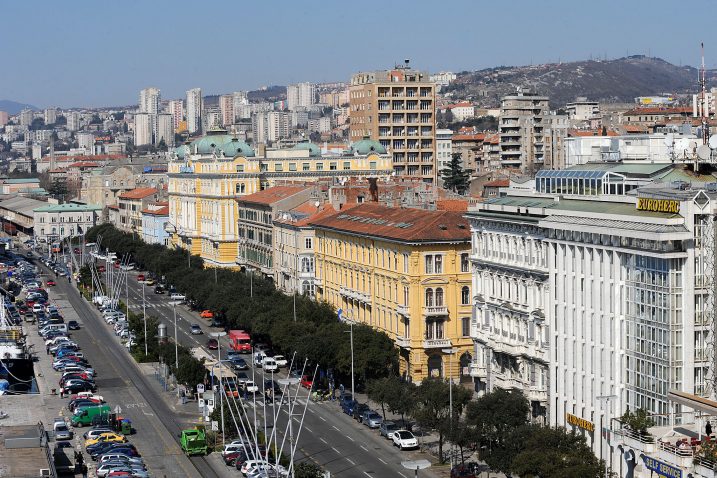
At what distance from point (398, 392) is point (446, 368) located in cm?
1618

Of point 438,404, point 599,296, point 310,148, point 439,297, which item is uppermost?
point 310,148

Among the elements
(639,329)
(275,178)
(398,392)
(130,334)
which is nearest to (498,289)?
(398,392)

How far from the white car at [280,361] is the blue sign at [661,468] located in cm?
5121

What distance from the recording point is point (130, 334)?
425 ft

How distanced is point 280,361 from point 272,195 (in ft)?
165

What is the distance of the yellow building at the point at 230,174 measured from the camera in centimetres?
17962

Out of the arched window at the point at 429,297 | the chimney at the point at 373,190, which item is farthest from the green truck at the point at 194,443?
the chimney at the point at 373,190

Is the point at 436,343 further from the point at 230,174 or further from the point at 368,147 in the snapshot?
the point at 368,147

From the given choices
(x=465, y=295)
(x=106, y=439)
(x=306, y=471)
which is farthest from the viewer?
(x=465, y=295)

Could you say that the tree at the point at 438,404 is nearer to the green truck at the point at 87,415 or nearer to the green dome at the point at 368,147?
the green truck at the point at 87,415

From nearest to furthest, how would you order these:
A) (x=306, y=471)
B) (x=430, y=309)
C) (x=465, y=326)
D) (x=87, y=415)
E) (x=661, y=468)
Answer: (x=661, y=468) → (x=306, y=471) → (x=87, y=415) → (x=430, y=309) → (x=465, y=326)

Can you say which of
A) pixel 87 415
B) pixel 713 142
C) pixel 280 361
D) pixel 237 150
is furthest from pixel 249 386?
pixel 237 150

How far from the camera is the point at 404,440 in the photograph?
8200 centimetres

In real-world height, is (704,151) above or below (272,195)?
above
